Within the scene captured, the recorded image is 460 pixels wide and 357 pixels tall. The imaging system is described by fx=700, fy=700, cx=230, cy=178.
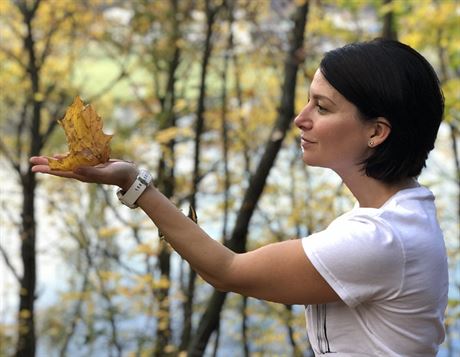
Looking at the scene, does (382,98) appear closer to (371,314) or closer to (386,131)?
(386,131)

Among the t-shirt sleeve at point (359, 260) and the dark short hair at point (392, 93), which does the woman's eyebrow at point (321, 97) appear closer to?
the dark short hair at point (392, 93)

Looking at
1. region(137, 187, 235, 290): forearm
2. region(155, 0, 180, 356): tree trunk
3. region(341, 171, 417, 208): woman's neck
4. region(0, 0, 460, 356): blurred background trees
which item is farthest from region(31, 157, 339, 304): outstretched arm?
region(155, 0, 180, 356): tree trunk

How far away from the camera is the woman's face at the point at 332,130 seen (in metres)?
1.47

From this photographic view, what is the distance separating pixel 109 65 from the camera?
1148cm

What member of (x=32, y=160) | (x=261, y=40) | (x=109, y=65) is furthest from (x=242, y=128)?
(x=32, y=160)

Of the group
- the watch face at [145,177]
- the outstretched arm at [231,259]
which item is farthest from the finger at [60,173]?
the watch face at [145,177]

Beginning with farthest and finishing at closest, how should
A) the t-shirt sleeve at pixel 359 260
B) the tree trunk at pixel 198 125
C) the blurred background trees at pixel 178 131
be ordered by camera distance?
the blurred background trees at pixel 178 131
the tree trunk at pixel 198 125
the t-shirt sleeve at pixel 359 260

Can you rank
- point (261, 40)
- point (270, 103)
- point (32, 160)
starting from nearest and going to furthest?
1. point (32, 160)
2. point (261, 40)
3. point (270, 103)

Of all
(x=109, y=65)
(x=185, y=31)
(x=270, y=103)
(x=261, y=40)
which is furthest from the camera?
(x=109, y=65)

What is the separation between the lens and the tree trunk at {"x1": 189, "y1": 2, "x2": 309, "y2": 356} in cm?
411

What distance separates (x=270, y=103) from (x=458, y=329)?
4.48m

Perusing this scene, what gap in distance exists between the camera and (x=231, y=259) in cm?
144

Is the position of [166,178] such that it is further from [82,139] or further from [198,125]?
[82,139]

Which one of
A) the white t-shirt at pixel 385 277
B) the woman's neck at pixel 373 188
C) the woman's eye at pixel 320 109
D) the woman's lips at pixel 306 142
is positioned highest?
the woman's eye at pixel 320 109
